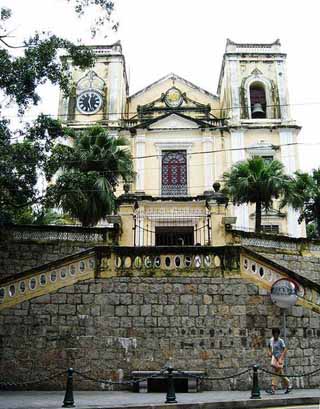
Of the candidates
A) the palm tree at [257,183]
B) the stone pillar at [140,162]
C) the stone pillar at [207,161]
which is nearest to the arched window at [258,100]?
the stone pillar at [207,161]

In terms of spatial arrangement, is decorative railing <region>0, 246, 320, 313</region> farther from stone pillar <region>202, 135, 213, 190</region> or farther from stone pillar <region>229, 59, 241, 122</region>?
stone pillar <region>229, 59, 241, 122</region>

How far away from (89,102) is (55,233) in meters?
15.4

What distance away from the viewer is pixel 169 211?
24266 millimetres

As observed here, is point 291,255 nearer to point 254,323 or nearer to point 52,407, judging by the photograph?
point 254,323

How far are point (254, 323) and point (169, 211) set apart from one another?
517 inches

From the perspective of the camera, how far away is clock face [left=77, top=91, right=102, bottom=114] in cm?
3077

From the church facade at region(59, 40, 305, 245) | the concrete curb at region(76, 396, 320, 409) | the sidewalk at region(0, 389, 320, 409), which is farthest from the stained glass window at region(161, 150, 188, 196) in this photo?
the concrete curb at region(76, 396, 320, 409)

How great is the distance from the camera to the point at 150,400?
9273mm

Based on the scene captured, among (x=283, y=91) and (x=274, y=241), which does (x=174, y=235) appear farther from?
(x=283, y=91)

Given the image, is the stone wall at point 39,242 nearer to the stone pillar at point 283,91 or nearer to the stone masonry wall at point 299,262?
the stone masonry wall at point 299,262

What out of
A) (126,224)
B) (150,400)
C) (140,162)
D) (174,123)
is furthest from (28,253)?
(174,123)

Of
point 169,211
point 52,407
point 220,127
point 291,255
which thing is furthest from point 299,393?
point 220,127

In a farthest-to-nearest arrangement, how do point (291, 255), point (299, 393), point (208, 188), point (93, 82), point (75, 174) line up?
point (93, 82) < point (208, 188) < point (291, 255) < point (75, 174) < point (299, 393)

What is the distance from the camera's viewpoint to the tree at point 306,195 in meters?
22.1
